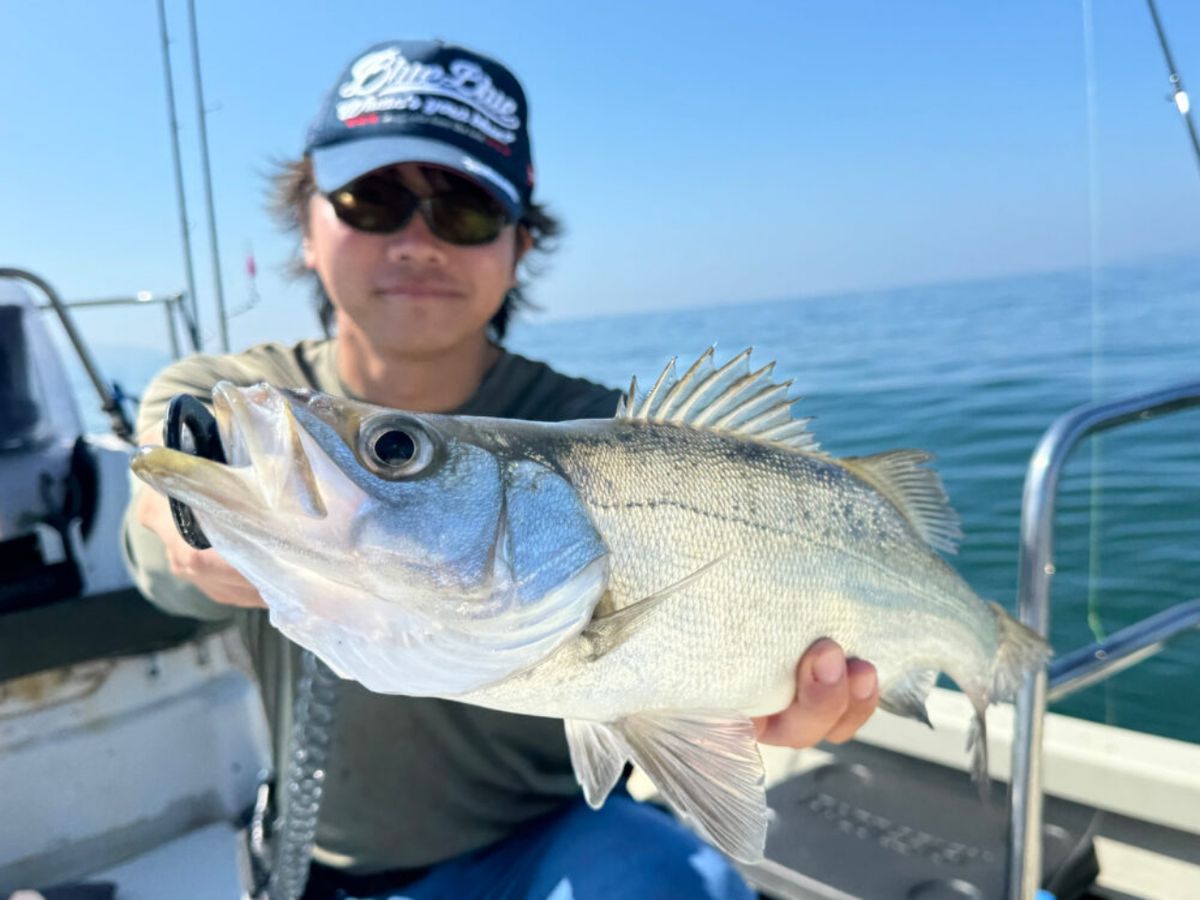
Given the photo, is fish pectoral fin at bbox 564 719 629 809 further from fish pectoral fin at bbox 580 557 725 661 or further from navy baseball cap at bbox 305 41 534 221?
navy baseball cap at bbox 305 41 534 221

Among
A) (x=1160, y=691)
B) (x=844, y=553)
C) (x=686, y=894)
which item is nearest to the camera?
(x=844, y=553)

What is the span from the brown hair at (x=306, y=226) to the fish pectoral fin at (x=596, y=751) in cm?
139

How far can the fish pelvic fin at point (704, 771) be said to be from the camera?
1194 millimetres

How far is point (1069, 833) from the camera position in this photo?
2424 millimetres

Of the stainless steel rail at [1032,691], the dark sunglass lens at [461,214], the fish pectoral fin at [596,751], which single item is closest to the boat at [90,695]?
the dark sunglass lens at [461,214]

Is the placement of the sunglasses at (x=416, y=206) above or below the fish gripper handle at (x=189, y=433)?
above

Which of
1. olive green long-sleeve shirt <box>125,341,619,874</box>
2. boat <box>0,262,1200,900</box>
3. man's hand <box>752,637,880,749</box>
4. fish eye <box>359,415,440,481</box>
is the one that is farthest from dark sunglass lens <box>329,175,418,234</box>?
boat <box>0,262,1200,900</box>

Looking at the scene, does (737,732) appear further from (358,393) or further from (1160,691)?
(1160,691)

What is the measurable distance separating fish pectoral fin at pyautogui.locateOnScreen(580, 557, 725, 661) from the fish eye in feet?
1.00

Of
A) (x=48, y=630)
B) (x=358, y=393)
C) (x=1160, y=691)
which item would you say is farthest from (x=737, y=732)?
(x=1160, y=691)

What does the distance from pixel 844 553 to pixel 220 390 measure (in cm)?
96

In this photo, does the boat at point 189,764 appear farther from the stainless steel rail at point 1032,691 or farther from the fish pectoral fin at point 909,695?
the fish pectoral fin at point 909,695

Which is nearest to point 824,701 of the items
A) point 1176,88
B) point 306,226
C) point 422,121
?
point 422,121

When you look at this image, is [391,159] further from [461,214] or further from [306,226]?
[306,226]
